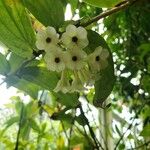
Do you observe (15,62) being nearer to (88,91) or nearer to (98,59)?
(98,59)

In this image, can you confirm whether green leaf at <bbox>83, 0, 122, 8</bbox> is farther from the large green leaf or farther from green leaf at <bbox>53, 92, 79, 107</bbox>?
green leaf at <bbox>53, 92, 79, 107</bbox>

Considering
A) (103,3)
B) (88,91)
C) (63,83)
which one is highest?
(88,91)

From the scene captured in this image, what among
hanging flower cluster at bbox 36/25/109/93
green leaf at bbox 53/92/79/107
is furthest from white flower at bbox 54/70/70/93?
green leaf at bbox 53/92/79/107

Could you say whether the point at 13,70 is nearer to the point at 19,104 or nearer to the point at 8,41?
the point at 8,41

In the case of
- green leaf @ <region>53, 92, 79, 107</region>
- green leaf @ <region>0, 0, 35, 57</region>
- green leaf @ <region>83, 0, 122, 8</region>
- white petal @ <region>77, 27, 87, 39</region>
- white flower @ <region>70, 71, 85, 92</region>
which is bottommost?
white flower @ <region>70, 71, 85, 92</region>

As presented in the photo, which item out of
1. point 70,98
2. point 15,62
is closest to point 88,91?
point 70,98

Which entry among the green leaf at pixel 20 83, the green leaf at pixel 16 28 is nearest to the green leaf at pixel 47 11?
the green leaf at pixel 16 28
